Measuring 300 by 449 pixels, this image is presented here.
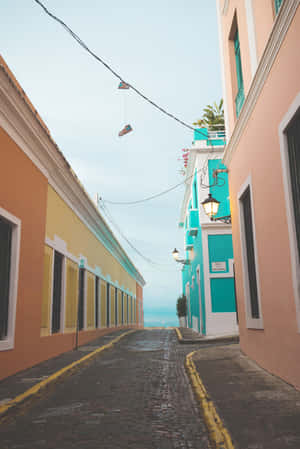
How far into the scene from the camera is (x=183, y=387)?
5.48 m

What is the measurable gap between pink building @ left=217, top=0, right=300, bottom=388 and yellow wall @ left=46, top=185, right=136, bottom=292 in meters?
3.94

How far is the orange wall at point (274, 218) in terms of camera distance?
504 centimetres

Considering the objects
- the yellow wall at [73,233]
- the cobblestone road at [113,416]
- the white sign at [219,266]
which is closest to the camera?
the cobblestone road at [113,416]

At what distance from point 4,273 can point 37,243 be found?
1488 mm

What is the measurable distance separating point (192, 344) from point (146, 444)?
8.83 m

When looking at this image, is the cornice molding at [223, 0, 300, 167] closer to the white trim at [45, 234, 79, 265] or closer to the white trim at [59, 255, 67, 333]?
the white trim at [45, 234, 79, 265]

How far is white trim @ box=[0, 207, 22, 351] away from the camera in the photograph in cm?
660

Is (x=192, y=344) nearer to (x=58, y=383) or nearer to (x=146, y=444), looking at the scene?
(x=58, y=383)

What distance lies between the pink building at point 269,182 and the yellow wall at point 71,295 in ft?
15.0

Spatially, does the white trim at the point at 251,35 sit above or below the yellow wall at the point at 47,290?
above

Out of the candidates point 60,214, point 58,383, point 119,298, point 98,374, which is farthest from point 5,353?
point 119,298

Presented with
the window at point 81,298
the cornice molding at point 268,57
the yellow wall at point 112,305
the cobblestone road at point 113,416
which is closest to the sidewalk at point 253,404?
the cobblestone road at point 113,416

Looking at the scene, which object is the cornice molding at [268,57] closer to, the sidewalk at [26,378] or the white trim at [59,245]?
the white trim at [59,245]

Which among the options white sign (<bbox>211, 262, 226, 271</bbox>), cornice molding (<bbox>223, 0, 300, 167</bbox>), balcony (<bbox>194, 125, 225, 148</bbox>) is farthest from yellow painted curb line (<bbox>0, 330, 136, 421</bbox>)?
balcony (<bbox>194, 125, 225, 148</bbox>)
